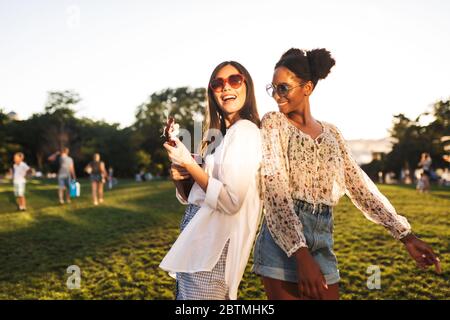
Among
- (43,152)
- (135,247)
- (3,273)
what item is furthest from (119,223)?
(43,152)

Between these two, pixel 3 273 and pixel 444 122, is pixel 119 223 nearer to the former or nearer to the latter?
pixel 3 273

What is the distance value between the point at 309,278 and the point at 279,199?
1.19 ft

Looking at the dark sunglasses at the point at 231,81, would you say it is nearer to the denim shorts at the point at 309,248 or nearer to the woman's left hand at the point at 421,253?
the denim shorts at the point at 309,248

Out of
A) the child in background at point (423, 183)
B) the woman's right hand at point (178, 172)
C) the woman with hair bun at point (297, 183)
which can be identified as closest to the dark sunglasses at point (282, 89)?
the woman with hair bun at point (297, 183)

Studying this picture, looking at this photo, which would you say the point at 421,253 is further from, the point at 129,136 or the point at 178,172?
the point at 129,136

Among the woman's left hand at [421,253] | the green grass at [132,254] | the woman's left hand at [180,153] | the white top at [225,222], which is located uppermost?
the woman's left hand at [180,153]

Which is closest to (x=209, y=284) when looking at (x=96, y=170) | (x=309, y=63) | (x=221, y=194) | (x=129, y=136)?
(x=221, y=194)

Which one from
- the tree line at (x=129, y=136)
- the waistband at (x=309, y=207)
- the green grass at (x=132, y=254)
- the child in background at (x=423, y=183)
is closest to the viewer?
the waistband at (x=309, y=207)

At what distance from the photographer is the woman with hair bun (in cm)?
202

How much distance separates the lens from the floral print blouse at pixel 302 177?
2.02m

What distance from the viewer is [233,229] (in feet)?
7.29

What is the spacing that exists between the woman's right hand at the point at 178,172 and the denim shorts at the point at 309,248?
485 mm
